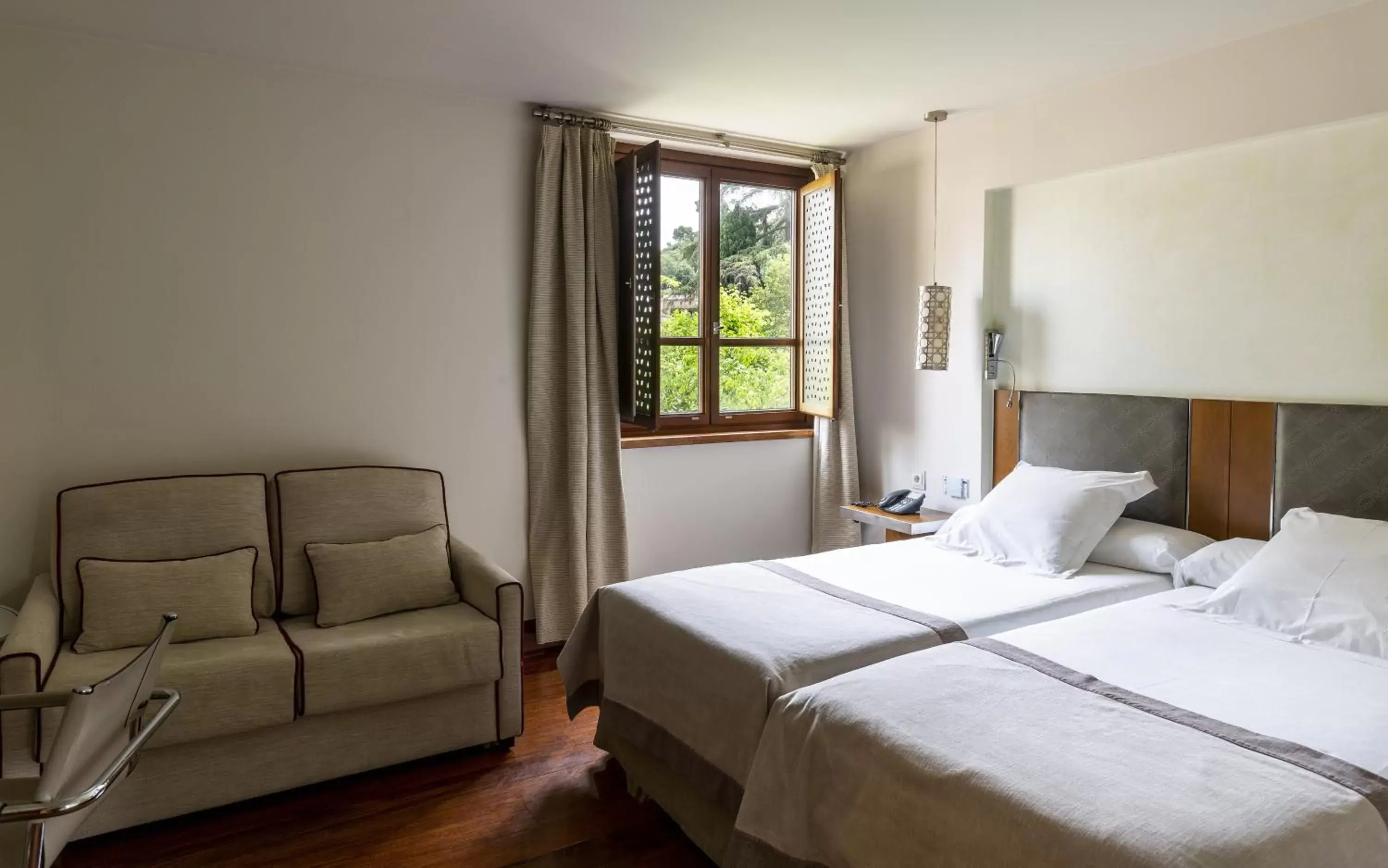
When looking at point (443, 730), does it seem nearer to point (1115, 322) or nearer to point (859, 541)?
point (859, 541)

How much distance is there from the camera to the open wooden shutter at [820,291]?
443 cm

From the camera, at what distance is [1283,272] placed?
118 inches

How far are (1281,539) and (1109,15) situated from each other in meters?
1.75

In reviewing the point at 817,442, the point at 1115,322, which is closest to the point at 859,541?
the point at 817,442

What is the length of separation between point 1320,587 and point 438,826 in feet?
8.58

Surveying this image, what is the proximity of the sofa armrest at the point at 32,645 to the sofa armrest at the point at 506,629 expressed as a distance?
1.25 metres

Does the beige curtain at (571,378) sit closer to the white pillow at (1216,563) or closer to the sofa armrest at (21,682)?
the sofa armrest at (21,682)

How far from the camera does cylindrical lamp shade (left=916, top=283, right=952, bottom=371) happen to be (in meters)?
4.01

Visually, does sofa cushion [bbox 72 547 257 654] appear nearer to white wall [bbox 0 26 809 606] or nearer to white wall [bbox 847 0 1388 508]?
white wall [bbox 0 26 809 606]

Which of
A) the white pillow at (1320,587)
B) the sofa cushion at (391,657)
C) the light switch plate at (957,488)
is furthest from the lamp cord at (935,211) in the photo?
the sofa cushion at (391,657)

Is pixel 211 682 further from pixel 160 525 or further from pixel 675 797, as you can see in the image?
pixel 675 797

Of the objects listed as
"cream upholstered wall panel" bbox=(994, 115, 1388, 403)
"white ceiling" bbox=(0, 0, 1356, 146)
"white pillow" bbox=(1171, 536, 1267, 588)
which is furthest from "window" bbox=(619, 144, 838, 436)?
"white pillow" bbox=(1171, 536, 1267, 588)

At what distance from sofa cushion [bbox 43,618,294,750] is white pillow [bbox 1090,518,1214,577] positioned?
283cm

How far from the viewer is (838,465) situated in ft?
15.5
